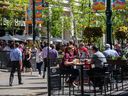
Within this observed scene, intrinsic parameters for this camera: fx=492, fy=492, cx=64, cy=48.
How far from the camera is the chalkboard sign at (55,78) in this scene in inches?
615

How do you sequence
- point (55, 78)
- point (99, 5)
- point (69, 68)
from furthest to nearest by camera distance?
point (99, 5), point (69, 68), point (55, 78)

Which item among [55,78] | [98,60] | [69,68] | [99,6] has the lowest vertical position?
[55,78]

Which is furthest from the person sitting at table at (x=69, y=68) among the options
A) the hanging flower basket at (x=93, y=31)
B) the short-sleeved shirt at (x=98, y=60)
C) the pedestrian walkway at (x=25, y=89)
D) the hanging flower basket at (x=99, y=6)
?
the hanging flower basket at (x=99, y=6)

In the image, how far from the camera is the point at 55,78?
1573cm

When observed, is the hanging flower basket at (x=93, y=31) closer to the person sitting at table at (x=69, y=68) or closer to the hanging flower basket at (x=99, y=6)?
the hanging flower basket at (x=99, y=6)

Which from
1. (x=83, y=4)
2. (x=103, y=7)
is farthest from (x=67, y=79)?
(x=83, y=4)

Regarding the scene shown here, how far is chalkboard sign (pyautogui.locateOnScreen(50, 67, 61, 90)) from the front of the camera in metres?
15.6

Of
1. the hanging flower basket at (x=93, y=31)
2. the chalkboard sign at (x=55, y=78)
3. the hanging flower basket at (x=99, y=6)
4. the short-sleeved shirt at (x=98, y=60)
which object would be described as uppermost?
the hanging flower basket at (x=99, y=6)

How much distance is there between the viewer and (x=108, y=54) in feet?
70.9

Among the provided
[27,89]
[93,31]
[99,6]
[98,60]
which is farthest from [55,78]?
[99,6]

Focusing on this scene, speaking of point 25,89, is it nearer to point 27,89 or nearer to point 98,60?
point 27,89

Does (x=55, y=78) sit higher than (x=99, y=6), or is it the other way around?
(x=99, y=6)

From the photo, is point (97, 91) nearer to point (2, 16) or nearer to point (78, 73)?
point (78, 73)

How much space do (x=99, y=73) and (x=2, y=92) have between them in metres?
4.29
